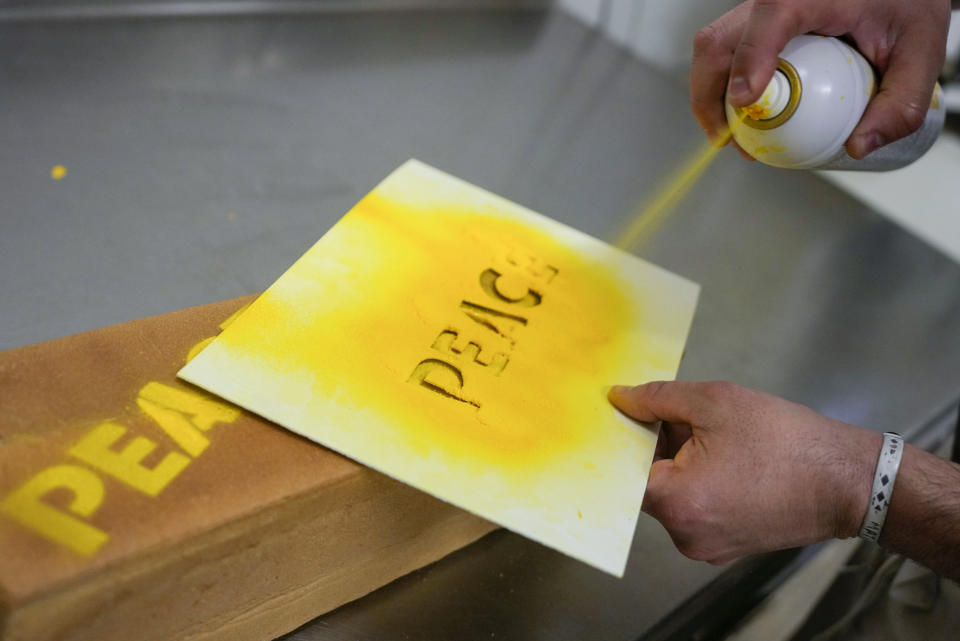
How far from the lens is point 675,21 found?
6.15 feet

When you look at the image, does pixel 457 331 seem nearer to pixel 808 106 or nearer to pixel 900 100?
pixel 808 106

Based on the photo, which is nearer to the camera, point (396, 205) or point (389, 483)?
point (389, 483)

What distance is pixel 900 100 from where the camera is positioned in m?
0.82

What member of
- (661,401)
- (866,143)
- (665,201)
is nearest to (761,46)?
(866,143)

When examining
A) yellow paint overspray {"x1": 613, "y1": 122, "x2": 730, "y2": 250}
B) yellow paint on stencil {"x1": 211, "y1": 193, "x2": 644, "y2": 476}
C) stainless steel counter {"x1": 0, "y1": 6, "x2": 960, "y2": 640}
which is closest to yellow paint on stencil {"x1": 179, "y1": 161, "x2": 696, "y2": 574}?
yellow paint on stencil {"x1": 211, "y1": 193, "x2": 644, "y2": 476}

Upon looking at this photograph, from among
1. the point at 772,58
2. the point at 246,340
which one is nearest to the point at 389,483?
the point at 246,340

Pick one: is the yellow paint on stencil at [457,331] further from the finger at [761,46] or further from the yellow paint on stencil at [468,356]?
the finger at [761,46]

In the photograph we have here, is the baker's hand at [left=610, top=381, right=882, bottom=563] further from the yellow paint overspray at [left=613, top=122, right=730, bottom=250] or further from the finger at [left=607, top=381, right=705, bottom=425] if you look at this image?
the yellow paint overspray at [left=613, top=122, right=730, bottom=250]

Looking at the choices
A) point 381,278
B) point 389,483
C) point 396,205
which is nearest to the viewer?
point 389,483

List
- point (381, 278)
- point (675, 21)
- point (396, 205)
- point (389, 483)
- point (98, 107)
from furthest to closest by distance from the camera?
point (675, 21) → point (98, 107) → point (396, 205) → point (381, 278) → point (389, 483)

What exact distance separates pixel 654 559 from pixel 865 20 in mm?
601

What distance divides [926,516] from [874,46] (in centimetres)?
48

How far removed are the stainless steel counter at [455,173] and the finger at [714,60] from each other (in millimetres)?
282

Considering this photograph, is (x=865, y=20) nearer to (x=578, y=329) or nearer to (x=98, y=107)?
(x=578, y=329)
